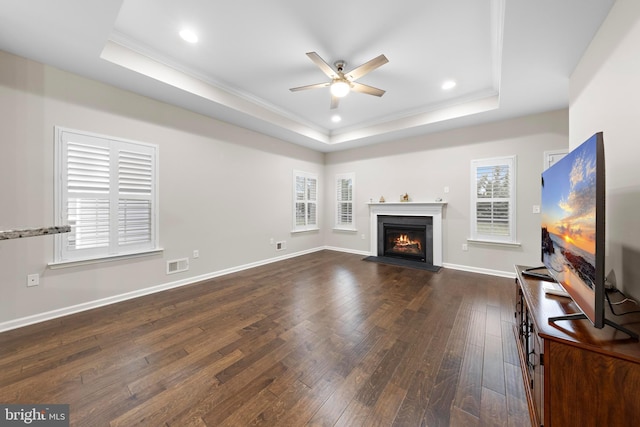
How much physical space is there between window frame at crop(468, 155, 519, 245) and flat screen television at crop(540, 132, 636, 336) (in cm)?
279

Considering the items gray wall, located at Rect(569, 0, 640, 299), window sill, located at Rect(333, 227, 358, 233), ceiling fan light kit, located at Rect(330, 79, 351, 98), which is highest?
ceiling fan light kit, located at Rect(330, 79, 351, 98)

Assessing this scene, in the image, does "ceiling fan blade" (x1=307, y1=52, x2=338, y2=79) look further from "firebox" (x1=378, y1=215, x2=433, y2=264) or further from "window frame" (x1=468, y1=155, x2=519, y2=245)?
"firebox" (x1=378, y1=215, x2=433, y2=264)

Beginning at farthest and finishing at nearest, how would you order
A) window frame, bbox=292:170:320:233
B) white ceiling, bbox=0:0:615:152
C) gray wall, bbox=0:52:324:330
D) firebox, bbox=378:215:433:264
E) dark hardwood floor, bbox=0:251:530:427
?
1. window frame, bbox=292:170:320:233
2. firebox, bbox=378:215:433:264
3. gray wall, bbox=0:52:324:330
4. white ceiling, bbox=0:0:615:152
5. dark hardwood floor, bbox=0:251:530:427

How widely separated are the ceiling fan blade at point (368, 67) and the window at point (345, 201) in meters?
3.32

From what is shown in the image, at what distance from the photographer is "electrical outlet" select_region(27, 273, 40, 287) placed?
2488 mm

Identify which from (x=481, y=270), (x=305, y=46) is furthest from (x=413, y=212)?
(x=305, y=46)

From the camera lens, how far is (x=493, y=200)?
4.21 m

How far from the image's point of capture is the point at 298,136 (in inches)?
201

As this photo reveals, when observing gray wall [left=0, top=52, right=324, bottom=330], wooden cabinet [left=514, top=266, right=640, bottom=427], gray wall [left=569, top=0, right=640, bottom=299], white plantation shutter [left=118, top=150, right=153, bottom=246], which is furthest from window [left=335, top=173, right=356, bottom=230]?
wooden cabinet [left=514, top=266, right=640, bottom=427]

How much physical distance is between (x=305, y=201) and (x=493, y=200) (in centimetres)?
393

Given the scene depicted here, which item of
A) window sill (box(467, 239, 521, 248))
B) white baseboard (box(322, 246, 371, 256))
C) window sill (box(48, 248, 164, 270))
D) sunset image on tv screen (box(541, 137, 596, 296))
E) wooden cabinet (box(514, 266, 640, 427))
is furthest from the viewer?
white baseboard (box(322, 246, 371, 256))

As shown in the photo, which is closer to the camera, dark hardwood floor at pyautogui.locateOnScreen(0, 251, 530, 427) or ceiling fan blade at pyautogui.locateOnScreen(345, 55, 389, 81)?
dark hardwood floor at pyautogui.locateOnScreen(0, 251, 530, 427)

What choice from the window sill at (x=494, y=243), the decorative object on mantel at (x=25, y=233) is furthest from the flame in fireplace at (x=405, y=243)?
the decorative object on mantel at (x=25, y=233)

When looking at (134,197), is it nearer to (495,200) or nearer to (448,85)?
(448,85)
